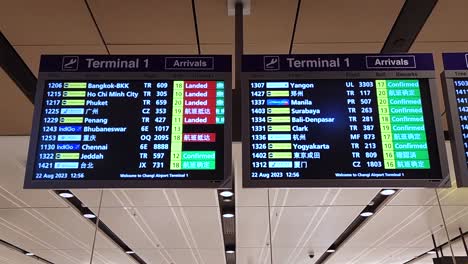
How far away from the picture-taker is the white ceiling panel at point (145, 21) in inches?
101

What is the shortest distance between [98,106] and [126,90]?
0.17 metres

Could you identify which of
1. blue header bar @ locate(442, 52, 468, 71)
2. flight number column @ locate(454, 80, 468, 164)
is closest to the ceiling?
blue header bar @ locate(442, 52, 468, 71)

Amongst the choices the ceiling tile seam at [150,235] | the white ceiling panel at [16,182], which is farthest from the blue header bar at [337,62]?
the ceiling tile seam at [150,235]

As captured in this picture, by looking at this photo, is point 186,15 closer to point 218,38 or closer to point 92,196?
point 218,38

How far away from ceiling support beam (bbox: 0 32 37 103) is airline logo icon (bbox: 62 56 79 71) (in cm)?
61

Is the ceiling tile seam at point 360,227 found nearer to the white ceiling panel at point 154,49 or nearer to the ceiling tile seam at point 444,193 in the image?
the ceiling tile seam at point 444,193

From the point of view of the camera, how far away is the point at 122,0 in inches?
99.8

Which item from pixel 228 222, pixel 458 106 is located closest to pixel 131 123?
pixel 458 106

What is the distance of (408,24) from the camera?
271cm

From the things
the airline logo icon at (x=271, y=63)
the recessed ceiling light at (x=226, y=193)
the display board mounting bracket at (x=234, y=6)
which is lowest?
the airline logo icon at (x=271, y=63)

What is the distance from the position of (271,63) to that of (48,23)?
132 centimetres

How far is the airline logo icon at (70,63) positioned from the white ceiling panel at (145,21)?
32 centimetres

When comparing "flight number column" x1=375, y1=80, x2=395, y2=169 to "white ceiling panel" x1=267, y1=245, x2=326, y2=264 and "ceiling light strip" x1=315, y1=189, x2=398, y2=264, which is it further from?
"white ceiling panel" x1=267, y1=245, x2=326, y2=264

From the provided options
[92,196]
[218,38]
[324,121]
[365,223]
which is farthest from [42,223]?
[324,121]
